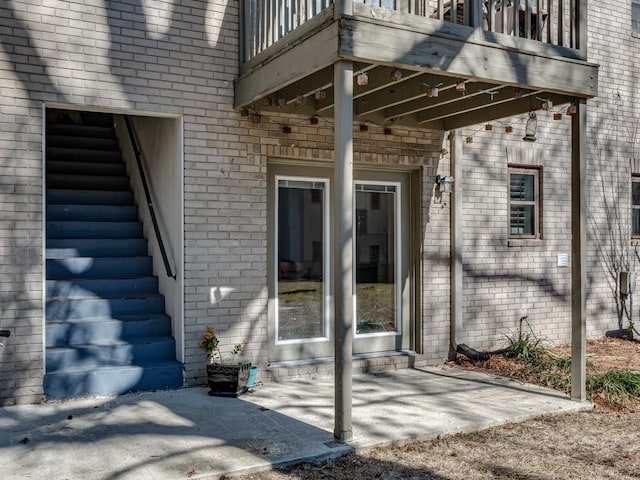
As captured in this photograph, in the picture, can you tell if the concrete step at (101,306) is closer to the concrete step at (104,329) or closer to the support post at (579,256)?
the concrete step at (104,329)

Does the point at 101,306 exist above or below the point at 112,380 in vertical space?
above

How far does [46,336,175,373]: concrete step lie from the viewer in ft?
17.9

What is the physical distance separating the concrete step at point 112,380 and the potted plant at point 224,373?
349 mm

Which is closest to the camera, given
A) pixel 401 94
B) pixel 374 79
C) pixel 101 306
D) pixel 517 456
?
pixel 517 456

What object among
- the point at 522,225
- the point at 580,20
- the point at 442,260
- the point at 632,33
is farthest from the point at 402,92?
the point at 632,33

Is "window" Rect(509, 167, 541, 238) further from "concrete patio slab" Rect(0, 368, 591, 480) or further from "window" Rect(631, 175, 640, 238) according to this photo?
"concrete patio slab" Rect(0, 368, 591, 480)

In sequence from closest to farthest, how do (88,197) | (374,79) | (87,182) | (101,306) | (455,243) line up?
(374,79) → (101,306) → (455,243) → (88,197) → (87,182)

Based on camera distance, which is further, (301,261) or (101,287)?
(301,261)

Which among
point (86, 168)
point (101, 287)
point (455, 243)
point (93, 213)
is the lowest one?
point (101, 287)

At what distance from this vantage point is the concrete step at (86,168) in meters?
7.66

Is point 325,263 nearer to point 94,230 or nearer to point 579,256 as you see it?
point 579,256

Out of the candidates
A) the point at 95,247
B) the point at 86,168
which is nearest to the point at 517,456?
the point at 95,247

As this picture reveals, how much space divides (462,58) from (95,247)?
4.27 metres

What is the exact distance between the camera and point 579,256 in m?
5.57
